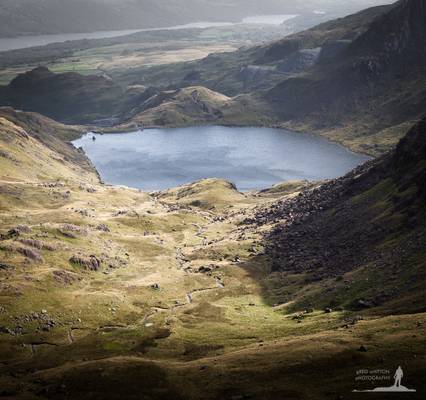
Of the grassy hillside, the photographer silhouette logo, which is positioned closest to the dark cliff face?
the grassy hillside

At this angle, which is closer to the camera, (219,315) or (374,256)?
(219,315)

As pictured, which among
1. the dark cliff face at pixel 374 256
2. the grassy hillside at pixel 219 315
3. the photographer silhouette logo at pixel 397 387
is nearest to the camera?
the photographer silhouette logo at pixel 397 387

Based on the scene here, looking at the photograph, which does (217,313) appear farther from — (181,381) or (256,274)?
(181,381)

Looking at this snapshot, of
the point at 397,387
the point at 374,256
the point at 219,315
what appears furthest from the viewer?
the point at 374,256

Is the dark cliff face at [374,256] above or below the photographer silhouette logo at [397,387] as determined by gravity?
above

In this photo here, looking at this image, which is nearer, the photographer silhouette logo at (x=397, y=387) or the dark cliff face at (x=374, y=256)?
the photographer silhouette logo at (x=397, y=387)

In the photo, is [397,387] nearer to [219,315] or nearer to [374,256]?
[219,315]

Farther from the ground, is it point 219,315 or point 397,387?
point 219,315

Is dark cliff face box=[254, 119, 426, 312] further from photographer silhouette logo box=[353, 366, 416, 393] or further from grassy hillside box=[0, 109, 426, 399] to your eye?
photographer silhouette logo box=[353, 366, 416, 393]

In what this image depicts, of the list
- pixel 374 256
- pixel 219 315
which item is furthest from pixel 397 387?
pixel 374 256

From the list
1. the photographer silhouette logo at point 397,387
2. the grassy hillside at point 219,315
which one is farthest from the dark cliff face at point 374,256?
the photographer silhouette logo at point 397,387

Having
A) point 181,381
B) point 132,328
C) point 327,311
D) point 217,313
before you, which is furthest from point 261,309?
point 181,381

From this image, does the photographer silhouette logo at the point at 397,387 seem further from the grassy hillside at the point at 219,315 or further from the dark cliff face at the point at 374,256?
the dark cliff face at the point at 374,256
